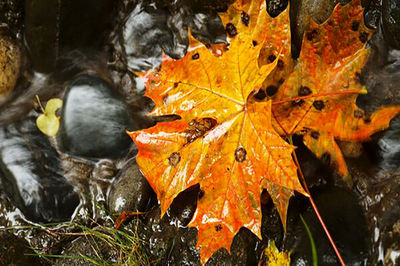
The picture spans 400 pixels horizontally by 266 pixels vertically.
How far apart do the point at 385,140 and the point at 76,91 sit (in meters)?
1.79

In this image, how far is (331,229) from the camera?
6.36 ft

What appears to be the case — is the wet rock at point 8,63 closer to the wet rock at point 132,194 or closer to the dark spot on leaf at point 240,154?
the wet rock at point 132,194

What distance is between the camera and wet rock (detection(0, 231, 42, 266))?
2188mm

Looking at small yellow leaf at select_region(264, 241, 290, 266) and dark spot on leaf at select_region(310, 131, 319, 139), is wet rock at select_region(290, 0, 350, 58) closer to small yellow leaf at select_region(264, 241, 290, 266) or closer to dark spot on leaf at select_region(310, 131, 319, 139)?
dark spot on leaf at select_region(310, 131, 319, 139)

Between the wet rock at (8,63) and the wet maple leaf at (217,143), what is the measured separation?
4.30 feet

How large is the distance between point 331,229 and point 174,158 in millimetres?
858

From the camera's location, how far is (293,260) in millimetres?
1925

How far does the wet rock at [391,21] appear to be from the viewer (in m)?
2.02

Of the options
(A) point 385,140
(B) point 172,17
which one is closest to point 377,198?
(A) point 385,140

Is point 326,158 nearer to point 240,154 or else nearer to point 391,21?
point 240,154

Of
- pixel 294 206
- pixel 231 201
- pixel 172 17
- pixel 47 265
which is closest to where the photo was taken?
pixel 231 201

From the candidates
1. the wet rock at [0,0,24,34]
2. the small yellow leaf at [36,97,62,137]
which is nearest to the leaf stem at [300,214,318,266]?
the small yellow leaf at [36,97,62,137]

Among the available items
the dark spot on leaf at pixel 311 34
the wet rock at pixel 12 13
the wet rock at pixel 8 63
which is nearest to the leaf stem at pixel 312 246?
the dark spot on leaf at pixel 311 34

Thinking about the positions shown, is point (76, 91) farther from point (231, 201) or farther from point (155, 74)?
point (231, 201)
